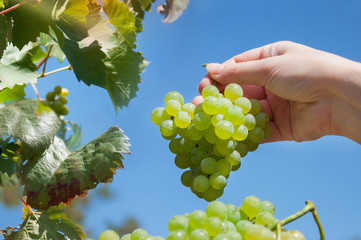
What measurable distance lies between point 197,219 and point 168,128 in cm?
40

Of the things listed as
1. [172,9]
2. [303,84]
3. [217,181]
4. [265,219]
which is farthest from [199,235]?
[172,9]

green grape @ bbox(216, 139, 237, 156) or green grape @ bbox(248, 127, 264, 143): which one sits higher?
green grape @ bbox(248, 127, 264, 143)

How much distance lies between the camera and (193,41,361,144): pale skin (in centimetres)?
112

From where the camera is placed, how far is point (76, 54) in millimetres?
934

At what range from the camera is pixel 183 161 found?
3.49 ft

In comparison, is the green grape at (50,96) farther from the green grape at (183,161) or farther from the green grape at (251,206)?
the green grape at (251,206)

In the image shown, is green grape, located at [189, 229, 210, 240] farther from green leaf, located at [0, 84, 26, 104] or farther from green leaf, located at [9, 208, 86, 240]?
green leaf, located at [0, 84, 26, 104]

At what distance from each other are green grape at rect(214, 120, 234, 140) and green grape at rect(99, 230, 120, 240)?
36 cm

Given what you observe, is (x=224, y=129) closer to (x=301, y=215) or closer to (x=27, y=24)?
(x=301, y=215)

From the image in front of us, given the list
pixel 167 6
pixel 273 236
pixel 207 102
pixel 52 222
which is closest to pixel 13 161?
pixel 52 222

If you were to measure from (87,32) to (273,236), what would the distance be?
643 millimetres

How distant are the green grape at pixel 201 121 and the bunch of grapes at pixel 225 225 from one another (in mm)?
271

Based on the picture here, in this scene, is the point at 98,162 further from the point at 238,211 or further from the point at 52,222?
the point at 238,211

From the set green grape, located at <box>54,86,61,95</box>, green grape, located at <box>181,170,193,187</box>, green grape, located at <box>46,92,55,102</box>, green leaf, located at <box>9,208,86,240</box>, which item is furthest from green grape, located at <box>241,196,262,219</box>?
green grape, located at <box>54,86,61,95</box>
